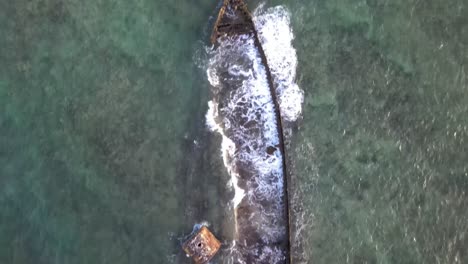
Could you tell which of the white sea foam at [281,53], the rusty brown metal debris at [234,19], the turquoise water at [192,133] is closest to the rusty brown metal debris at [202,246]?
the turquoise water at [192,133]

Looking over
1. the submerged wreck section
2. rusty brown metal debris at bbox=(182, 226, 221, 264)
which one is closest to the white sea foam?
the submerged wreck section

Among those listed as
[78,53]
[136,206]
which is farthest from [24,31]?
[136,206]

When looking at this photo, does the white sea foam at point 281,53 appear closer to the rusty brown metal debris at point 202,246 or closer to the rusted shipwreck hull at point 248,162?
the rusted shipwreck hull at point 248,162

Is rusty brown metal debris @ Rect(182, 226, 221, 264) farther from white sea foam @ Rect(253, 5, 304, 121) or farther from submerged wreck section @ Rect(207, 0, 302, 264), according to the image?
white sea foam @ Rect(253, 5, 304, 121)

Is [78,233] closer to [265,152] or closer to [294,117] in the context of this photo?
[265,152]

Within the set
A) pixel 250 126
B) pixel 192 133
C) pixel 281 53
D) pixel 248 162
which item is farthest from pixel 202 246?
pixel 281 53
